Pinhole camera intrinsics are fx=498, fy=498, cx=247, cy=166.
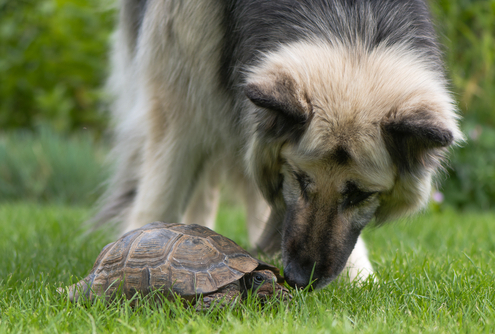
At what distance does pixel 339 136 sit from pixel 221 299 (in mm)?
953

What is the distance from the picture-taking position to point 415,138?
2.32 m

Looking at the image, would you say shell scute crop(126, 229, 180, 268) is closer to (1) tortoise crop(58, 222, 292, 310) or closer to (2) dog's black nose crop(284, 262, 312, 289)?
(1) tortoise crop(58, 222, 292, 310)

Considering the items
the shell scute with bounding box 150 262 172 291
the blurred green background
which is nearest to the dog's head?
the shell scute with bounding box 150 262 172 291

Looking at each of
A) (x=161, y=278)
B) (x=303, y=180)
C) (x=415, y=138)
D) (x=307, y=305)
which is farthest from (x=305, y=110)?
(x=161, y=278)

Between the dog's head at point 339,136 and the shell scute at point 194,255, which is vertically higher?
the dog's head at point 339,136

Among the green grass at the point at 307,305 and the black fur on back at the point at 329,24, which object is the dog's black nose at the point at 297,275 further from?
the black fur on back at the point at 329,24

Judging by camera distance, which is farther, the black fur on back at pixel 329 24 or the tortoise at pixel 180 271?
the black fur on back at pixel 329 24

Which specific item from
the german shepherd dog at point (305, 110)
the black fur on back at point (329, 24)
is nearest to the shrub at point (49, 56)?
the german shepherd dog at point (305, 110)

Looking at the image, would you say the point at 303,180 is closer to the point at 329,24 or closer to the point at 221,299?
the point at 221,299

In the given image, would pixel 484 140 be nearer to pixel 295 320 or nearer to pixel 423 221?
pixel 423 221

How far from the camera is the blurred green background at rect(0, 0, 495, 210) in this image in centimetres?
680

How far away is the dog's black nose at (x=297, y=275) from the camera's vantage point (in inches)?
98.2

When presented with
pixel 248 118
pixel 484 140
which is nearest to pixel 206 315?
pixel 248 118

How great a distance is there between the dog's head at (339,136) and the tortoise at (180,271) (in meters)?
0.21
